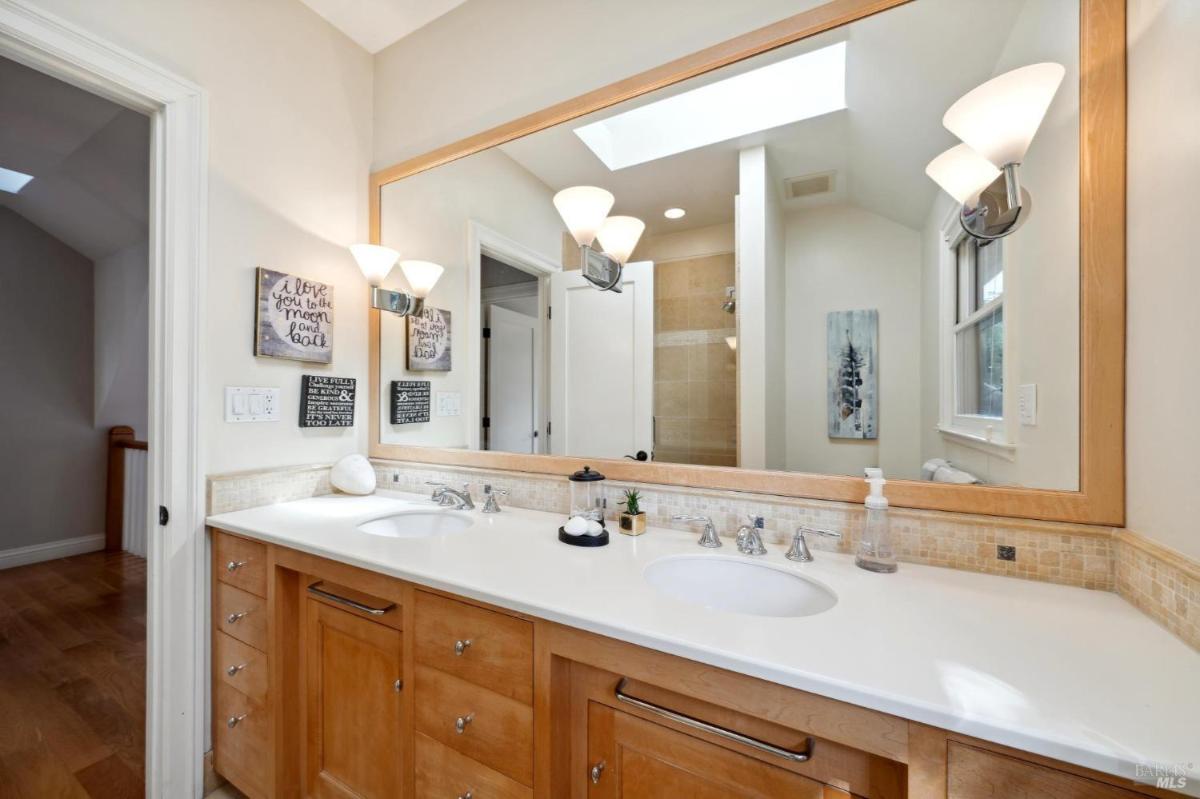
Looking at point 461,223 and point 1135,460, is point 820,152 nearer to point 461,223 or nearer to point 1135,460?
point 1135,460

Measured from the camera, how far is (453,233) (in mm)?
1863

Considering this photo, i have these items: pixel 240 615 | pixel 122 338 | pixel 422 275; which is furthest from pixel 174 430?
pixel 122 338

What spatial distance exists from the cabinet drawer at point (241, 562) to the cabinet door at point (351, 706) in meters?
0.20

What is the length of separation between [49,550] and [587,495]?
15.3 feet

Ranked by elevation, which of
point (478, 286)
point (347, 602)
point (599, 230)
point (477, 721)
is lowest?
point (477, 721)

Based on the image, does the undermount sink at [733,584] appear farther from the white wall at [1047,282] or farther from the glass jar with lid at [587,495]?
the white wall at [1047,282]

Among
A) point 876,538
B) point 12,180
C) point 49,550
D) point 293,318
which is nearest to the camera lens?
point 876,538

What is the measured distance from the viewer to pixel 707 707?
76cm

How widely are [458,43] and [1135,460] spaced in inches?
93.5

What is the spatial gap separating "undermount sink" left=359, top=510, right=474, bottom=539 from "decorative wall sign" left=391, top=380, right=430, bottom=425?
459 mm

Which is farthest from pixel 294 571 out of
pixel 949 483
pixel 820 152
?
pixel 820 152

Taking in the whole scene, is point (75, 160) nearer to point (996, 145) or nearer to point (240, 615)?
point (240, 615)

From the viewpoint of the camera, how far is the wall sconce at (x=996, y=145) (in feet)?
2.89

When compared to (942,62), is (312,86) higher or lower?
higher
